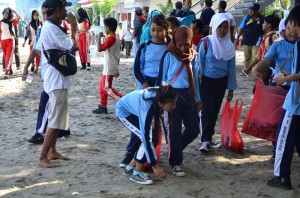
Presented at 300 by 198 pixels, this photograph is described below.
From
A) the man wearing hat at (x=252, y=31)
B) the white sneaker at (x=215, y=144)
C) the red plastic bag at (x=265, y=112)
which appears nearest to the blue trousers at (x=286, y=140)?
the red plastic bag at (x=265, y=112)

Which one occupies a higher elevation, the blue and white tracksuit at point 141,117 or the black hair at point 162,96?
the black hair at point 162,96

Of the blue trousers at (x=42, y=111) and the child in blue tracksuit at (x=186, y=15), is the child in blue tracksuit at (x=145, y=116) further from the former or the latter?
the child in blue tracksuit at (x=186, y=15)

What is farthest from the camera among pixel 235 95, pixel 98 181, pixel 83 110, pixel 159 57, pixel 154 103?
pixel 235 95

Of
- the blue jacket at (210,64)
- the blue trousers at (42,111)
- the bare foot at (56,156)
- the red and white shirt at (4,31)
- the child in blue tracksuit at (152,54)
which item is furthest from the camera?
the red and white shirt at (4,31)

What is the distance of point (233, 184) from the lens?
14.9ft

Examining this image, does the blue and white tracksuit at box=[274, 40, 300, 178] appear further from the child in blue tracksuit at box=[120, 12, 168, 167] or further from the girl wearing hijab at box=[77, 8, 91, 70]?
the girl wearing hijab at box=[77, 8, 91, 70]

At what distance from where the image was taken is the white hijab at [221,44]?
5293 mm

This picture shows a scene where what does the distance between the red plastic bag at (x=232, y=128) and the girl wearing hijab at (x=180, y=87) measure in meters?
0.93

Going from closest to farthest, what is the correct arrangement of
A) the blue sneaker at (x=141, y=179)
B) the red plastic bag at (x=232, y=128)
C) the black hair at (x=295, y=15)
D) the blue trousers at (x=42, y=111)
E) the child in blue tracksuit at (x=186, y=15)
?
the black hair at (x=295, y=15)
the blue sneaker at (x=141, y=179)
the red plastic bag at (x=232, y=128)
the blue trousers at (x=42, y=111)
the child in blue tracksuit at (x=186, y=15)

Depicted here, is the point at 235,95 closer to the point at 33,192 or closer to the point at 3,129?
the point at 3,129

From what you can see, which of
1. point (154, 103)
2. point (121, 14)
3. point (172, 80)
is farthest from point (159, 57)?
point (121, 14)

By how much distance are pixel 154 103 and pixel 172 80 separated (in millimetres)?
596

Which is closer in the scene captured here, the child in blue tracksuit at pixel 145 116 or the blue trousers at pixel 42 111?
the child in blue tracksuit at pixel 145 116

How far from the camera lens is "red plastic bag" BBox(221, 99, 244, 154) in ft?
18.4
